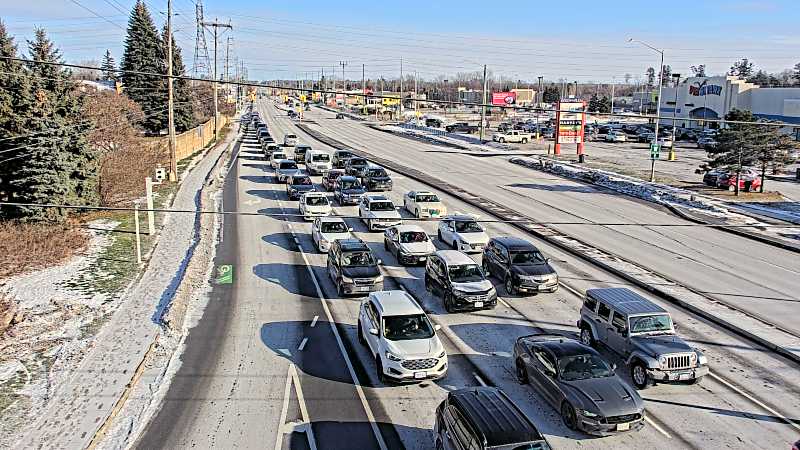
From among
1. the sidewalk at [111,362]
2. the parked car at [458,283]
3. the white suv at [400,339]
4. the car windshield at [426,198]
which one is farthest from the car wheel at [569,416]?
the car windshield at [426,198]

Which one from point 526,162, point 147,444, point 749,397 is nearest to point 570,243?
point 749,397

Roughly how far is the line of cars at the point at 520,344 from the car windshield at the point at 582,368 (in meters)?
0.02

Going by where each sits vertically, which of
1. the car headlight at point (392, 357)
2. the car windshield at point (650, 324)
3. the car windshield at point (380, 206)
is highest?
the car windshield at point (380, 206)

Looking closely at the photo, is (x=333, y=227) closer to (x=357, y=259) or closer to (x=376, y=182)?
(x=357, y=259)

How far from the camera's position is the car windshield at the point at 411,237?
2630 cm

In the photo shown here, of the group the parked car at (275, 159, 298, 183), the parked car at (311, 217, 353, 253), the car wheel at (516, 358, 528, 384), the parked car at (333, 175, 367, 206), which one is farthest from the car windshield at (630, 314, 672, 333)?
the parked car at (275, 159, 298, 183)

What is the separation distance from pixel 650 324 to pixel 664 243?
15.6 m

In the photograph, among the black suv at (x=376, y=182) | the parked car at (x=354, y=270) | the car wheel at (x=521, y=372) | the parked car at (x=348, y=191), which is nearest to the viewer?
the car wheel at (x=521, y=372)

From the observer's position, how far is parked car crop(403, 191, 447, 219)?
3394 cm

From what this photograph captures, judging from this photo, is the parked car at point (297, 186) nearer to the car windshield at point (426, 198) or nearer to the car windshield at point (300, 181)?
the car windshield at point (300, 181)

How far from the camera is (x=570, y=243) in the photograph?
29891 millimetres

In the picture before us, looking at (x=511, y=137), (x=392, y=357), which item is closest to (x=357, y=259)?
(x=392, y=357)

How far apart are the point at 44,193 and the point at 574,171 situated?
3980 centimetres

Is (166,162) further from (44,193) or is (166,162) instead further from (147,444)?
(147,444)
